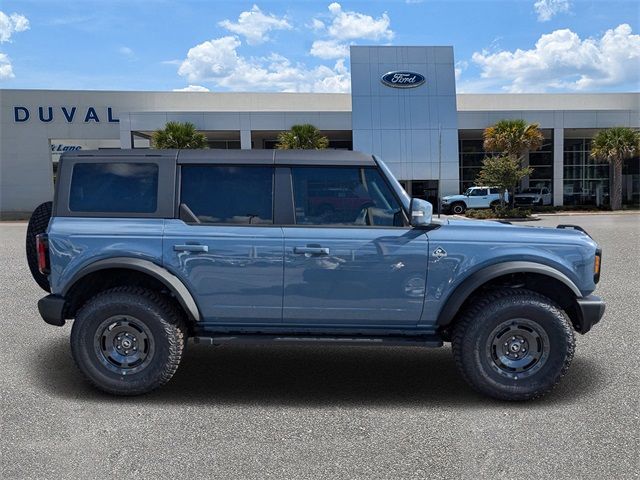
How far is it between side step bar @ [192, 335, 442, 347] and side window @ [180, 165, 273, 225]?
3.07 ft

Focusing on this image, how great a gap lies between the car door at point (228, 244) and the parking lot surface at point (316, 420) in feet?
2.51

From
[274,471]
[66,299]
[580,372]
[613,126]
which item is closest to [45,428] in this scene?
[66,299]

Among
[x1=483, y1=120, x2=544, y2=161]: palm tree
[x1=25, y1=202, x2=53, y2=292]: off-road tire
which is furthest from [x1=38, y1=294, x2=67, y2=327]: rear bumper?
[x1=483, y1=120, x2=544, y2=161]: palm tree

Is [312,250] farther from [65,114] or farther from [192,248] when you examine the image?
[65,114]

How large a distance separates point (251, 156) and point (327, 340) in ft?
5.36

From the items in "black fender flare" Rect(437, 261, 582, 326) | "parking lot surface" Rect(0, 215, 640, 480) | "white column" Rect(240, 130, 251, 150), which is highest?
"white column" Rect(240, 130, 251, 150)

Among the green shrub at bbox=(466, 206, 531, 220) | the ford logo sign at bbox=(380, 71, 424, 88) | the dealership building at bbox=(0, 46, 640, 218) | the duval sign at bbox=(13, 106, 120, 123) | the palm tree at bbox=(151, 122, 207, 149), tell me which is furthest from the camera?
the duval sign at bbox=(13, 106, 120, 123)

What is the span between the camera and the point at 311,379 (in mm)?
4348

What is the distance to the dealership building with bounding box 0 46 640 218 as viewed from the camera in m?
31.0

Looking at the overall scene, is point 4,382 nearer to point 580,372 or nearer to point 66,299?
point 66,299

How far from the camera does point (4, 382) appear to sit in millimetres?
4246

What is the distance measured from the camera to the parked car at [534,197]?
33.2 m

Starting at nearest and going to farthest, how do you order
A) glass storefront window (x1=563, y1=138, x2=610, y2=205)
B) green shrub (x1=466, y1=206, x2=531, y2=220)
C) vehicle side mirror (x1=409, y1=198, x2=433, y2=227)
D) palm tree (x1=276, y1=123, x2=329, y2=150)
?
vehicle side mirror (x1=409, y1=198, x2=433, y2=227), green shrub (x1=466, y1=206, x2=531, y2=220), palm tree (x1=276, y1=123, x2=329, y2=150), glass storefront window (x1=563, y1=138, x2=610, y2=205)

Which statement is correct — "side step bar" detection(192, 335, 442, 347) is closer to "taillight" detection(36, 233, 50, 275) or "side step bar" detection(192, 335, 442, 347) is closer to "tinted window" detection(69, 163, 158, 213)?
"tinted window" detection(69, 163, 158, 213)
